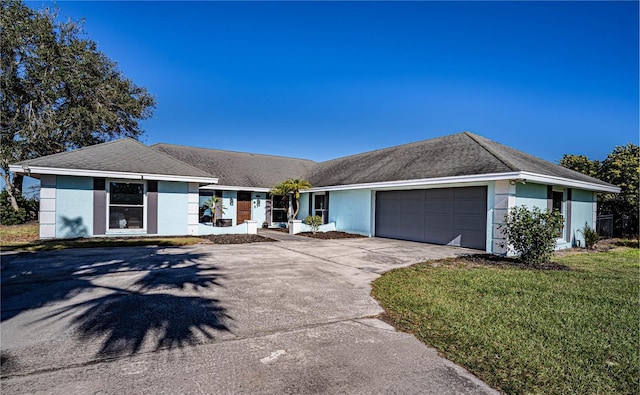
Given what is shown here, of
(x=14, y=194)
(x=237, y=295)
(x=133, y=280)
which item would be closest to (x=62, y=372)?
(x=237, y=295)

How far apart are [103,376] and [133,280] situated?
3692 millimetres

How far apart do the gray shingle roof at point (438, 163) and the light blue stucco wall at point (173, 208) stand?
7.84 meters

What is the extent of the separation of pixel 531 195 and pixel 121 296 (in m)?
12.6

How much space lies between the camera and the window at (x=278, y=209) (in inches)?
791

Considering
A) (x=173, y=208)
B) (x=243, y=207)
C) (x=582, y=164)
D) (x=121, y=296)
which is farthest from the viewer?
(x=582, y=164)

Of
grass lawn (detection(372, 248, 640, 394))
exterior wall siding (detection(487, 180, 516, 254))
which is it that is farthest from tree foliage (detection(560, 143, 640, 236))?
grass lawn (detection(372, 248, 640, 394))

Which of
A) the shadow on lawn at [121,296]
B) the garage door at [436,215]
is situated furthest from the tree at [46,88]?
the garage door at [436,215]

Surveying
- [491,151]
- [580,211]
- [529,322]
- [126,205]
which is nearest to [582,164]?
[580,211]

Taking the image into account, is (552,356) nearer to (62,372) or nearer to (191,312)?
(191,312)

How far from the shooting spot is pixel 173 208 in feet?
43.0

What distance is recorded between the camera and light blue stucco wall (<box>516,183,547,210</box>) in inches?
420

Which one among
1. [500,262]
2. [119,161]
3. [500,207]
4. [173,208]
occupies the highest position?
[119,161]

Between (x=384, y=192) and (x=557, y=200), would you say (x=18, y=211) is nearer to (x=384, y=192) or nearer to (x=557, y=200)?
(x=384, y=192)

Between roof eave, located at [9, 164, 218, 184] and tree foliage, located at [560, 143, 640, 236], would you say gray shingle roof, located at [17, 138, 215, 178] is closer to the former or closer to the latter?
roof eave, located at [9, 164, 218, 184]
